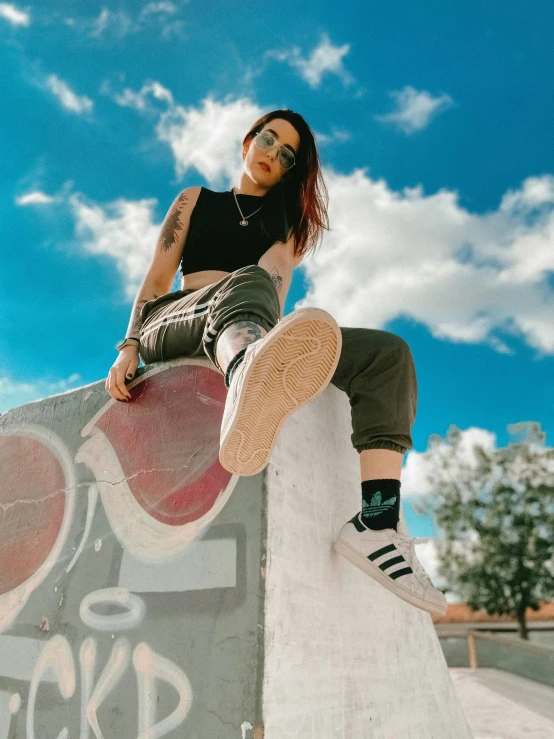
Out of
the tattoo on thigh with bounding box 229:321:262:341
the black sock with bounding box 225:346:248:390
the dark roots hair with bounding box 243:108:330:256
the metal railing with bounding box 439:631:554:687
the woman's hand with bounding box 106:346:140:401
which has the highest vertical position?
the dark roots hair with bounding box 243:108:330:256

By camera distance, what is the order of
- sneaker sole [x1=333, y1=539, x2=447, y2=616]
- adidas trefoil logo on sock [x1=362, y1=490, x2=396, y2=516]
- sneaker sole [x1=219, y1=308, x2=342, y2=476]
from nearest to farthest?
sneaker sole [x1=219, y1=308, x2=342, y2=476] → sneaker sole [x1=333, y1=539, x2=447, y2=616] → adidas trefoil logo on sock [x1=362, y1=490, x2=396, y2=516]

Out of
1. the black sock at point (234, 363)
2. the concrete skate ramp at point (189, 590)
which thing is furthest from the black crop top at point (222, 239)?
the black sock at point (234, 363)

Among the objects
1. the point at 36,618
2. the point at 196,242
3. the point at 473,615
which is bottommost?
the point at 473,615

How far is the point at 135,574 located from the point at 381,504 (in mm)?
800

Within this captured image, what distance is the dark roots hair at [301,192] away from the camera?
2.59m

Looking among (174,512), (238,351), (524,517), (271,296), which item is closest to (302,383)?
(238,351)

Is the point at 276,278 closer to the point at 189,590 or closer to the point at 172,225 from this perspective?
the point at 172,225

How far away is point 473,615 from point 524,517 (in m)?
5.33

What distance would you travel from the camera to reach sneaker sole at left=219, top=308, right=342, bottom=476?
4.02 ft

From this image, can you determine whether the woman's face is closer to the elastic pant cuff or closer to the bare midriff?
the bare midriff

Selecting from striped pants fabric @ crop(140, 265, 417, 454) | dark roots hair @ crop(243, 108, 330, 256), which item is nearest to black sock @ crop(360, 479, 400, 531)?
striped pants fabric @ crop(140, 265, 417, 454)

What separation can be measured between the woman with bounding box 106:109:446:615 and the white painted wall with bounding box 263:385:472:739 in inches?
6.0

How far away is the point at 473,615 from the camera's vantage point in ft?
81.6

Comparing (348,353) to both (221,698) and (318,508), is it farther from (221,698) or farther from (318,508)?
(221,698)
